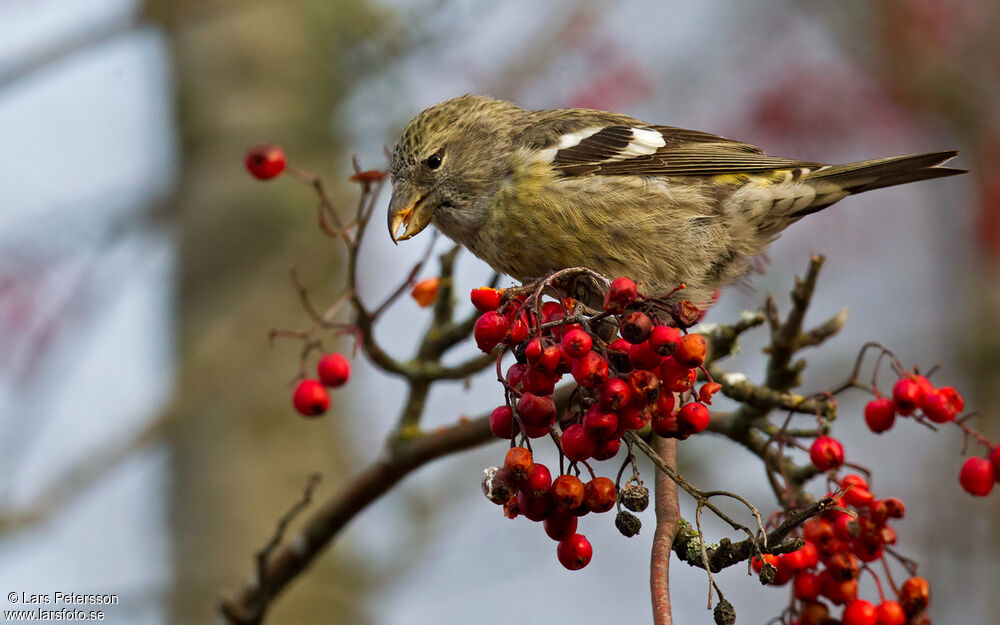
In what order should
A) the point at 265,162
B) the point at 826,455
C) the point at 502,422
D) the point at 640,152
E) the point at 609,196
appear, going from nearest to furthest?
1. the point at 502,422
2. the point at 826,455
3. the point at 265,162
4. the point at 609,196
5. the point at 640,152

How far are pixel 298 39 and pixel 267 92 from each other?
0.38 meters

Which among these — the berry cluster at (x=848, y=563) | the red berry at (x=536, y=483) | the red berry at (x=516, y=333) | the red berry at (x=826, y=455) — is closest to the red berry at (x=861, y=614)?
the berry cluster at (x=848, y=563)

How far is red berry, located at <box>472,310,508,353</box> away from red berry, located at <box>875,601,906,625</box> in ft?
3.58

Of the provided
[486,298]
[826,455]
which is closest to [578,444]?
[486,298]

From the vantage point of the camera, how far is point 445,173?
11.1 ft

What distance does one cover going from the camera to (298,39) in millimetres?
5453

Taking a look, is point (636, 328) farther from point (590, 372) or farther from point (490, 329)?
point (490, 329)

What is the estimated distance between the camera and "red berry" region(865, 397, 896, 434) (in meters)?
2.54

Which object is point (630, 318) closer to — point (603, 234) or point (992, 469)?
point (992, 469)

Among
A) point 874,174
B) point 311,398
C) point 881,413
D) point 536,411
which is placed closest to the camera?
point 536,411

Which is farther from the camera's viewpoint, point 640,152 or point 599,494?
point 640,152

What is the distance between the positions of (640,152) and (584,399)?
1752 mm

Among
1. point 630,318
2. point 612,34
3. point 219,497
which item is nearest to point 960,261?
point 612,34

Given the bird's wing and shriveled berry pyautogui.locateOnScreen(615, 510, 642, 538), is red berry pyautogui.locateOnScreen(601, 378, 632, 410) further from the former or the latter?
the bird's wing
